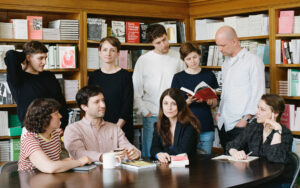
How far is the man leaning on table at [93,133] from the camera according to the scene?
298 cm

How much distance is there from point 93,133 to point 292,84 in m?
2.70

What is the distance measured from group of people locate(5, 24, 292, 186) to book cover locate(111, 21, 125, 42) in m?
1.15

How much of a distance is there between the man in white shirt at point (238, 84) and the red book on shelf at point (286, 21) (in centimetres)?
132

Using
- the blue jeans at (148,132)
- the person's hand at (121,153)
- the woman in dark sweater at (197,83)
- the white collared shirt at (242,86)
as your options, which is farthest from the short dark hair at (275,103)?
the blue jeans at (148,132)

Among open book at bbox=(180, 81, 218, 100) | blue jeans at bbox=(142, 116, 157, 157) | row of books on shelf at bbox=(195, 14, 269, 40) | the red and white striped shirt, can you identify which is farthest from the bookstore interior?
the red and white striped shirt

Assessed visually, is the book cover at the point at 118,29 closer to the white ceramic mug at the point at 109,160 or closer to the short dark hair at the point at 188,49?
the short dark hair at the point at 188,49

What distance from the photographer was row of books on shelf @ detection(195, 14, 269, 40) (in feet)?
16.9

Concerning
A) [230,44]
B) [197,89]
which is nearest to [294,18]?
[230,44]

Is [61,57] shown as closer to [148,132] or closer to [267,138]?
[148,132]

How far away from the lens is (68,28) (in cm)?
507

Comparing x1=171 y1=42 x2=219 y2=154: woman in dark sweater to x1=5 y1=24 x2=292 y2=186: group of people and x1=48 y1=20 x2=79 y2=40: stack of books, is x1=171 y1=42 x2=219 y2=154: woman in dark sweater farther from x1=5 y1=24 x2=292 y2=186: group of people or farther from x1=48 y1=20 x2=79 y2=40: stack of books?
x1=48 y1=20 x2=79 y2=40: stack of books

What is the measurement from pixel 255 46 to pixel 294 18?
0.57 m

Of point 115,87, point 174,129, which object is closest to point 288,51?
point 115,87

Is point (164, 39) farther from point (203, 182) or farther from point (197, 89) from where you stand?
point (203, 182)
